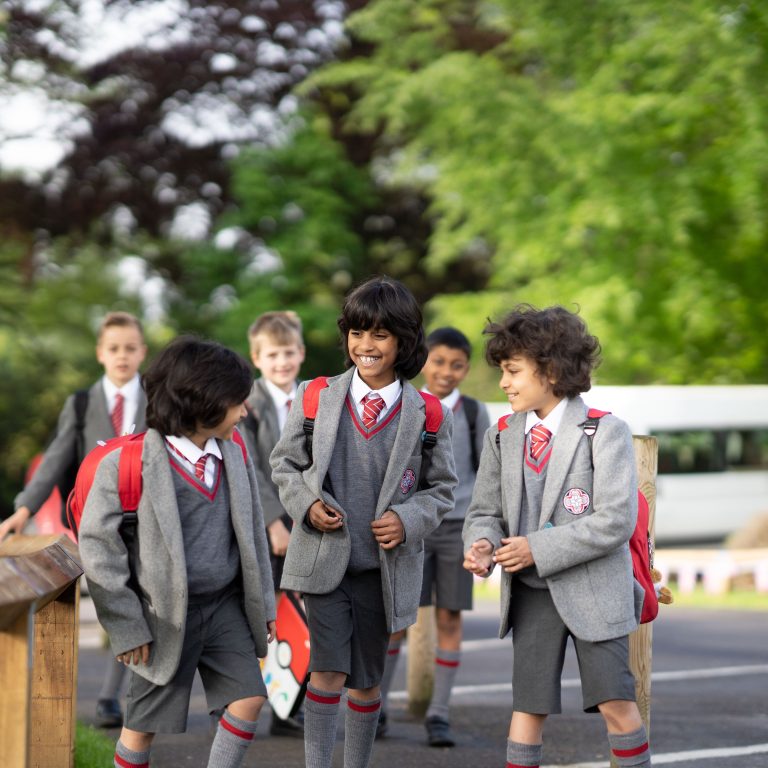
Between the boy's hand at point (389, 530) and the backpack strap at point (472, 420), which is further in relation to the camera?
the backpack strap at point (472, 420)

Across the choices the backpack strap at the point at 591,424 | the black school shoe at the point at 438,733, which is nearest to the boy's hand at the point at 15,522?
the black school shoe at the point at 438,733

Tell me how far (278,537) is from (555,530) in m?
2.35

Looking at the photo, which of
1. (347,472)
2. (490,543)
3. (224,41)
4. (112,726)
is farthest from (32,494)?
(224,41)

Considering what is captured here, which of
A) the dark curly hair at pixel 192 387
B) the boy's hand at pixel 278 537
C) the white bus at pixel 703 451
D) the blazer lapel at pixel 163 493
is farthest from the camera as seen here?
the white bus at pixel 703 451

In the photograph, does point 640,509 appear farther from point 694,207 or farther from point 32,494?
point 694,207

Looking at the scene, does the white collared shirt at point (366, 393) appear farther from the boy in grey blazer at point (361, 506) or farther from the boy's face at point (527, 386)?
the boy's face at point (527, 386)

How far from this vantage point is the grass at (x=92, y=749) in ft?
17.1

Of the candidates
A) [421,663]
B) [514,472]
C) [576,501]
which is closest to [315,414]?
[514,472]

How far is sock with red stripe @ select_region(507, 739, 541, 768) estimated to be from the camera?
4168 mm

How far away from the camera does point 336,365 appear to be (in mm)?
24562

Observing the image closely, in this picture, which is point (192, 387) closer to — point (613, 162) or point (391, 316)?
point (391, 316)

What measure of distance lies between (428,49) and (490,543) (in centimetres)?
1916

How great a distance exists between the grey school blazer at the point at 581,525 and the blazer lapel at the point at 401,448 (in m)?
0.30

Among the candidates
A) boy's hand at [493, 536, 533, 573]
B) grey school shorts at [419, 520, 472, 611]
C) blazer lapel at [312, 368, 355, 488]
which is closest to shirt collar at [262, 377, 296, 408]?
grey school shorts at [419, 520, 472, 611]
